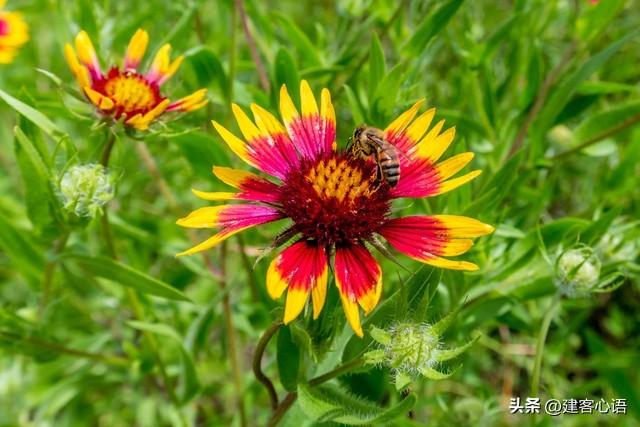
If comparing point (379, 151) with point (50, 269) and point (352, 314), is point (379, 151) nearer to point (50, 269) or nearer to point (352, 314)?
point (352, 314)

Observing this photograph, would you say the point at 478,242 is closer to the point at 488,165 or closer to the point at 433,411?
the point at 488,165

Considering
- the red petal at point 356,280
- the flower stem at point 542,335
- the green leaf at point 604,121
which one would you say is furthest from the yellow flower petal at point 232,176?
the green leaf at point 604,121

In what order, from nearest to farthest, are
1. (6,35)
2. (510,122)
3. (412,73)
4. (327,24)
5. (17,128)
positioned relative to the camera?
1. (17,128)
2. (412,73)
3. (510,122)
4. (6,35)
5. (327,24)

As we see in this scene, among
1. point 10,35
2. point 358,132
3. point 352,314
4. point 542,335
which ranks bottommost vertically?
point 542,335

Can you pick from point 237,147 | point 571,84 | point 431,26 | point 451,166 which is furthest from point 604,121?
point 237,147

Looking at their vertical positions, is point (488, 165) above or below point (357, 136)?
below

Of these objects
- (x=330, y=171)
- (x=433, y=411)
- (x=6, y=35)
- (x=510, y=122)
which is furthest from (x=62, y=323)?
(x=510, y=122)

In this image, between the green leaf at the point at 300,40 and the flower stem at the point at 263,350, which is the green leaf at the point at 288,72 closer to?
the green leaf at the point at 300,40
